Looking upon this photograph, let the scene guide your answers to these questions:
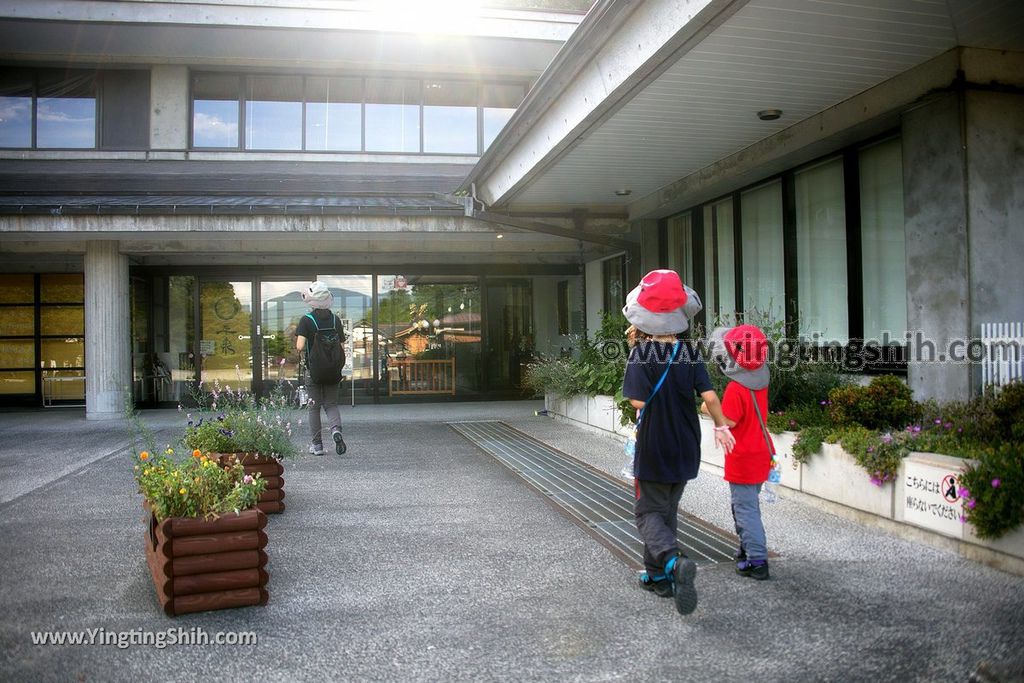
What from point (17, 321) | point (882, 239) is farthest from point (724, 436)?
point (17, 321)

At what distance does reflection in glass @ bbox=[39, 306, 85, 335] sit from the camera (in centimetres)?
1817

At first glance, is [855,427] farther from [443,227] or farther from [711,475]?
[443,227]

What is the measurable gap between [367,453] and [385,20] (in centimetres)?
1051

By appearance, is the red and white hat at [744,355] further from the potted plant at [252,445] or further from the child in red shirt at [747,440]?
the potted plant at [252,445]

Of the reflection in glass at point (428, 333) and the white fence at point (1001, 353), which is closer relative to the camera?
the white fence at point (1001, 353)

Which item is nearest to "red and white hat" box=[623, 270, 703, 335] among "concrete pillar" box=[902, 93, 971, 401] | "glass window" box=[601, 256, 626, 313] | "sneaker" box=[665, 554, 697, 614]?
"sneaker" box=[665, 554, 697, 614]

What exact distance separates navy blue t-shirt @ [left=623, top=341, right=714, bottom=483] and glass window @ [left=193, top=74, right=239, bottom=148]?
1513 cm

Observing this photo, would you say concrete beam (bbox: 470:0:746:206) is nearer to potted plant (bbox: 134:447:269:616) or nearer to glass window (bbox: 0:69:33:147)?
potted plant (bbox: 134:447:269:616)

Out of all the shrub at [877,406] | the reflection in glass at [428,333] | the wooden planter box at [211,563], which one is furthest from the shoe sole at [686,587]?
the reflection in glass at [428,333]

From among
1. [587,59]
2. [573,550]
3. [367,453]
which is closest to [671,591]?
[573,550]

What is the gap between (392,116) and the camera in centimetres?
1748

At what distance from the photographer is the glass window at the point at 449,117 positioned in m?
17.6

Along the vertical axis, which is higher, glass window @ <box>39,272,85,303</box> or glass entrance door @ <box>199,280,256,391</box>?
glass window @ <box>39,272,85,303</box>

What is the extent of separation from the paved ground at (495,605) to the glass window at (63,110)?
1235 cm
